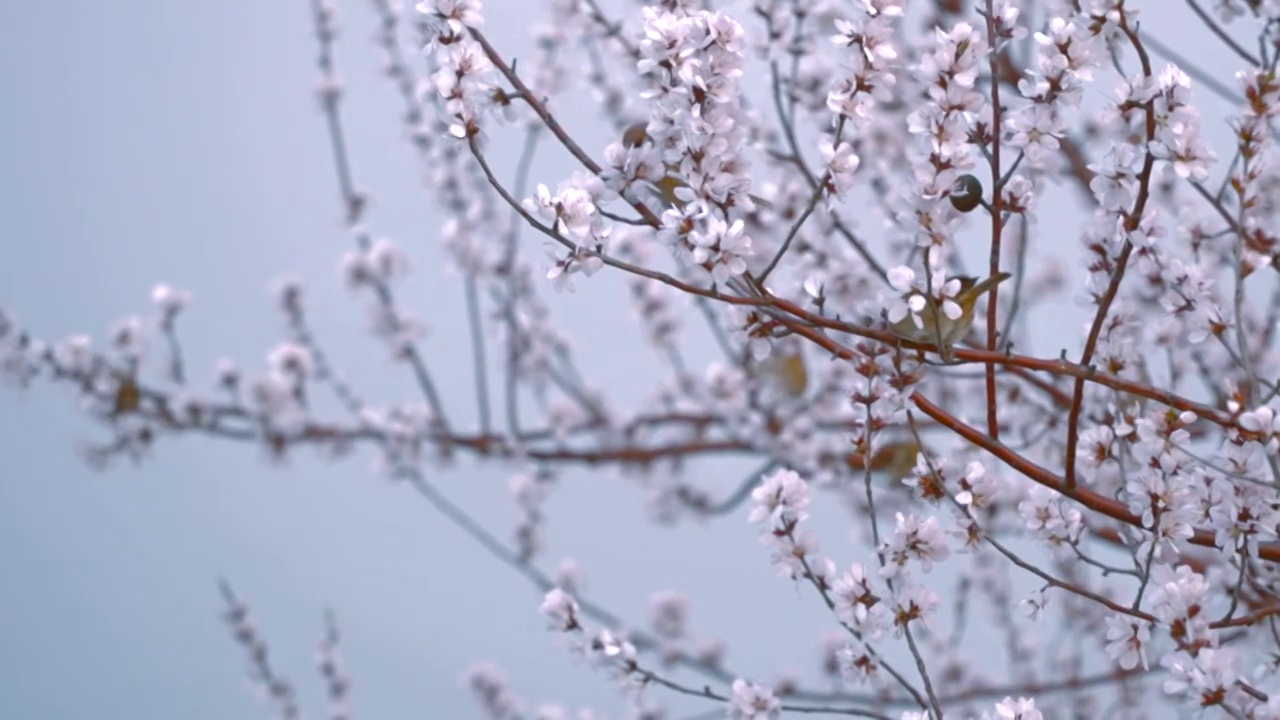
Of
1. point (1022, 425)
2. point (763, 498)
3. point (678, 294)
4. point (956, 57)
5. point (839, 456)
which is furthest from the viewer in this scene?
point (678, 294)

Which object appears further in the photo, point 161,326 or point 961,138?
point 161,326

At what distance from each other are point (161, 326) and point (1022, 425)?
882 millimetres

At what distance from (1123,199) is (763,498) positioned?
19 centimetres

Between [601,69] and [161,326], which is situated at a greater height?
[601,69]

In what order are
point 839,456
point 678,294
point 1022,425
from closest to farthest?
1. point 1022,425
2. point 839,456
3. point 678,294

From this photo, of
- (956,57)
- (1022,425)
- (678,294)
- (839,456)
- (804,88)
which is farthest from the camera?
(678,294)

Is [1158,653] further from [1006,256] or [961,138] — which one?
[961,138]

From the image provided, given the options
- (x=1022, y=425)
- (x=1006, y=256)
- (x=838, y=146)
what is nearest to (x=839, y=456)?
(x=1006, y=256)

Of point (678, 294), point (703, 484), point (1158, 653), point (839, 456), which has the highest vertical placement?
point (678, 294)

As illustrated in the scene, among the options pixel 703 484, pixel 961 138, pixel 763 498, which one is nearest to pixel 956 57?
pixel 961 138

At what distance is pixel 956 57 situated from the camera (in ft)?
1.48

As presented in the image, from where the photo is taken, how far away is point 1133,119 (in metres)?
0.53

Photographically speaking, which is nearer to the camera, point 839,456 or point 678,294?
point 839,456

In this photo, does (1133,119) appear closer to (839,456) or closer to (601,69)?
(839,456)
